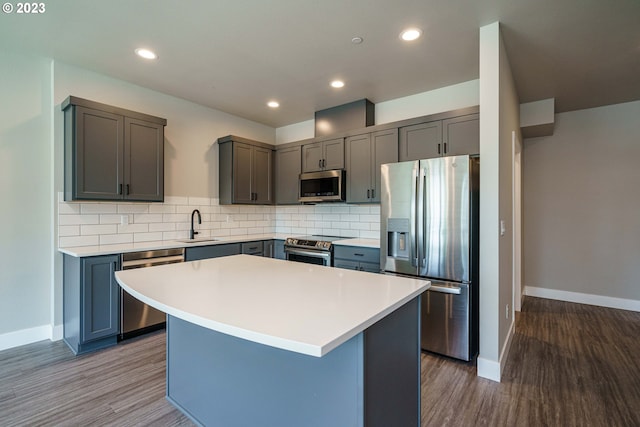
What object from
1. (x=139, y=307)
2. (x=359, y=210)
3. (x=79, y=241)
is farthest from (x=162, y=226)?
(x=359, y=210)

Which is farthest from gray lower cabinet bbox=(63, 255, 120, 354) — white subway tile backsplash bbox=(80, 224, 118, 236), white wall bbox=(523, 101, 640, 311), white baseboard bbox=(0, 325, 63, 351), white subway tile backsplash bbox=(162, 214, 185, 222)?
white wall bbox=(523, 101, 640, 311)

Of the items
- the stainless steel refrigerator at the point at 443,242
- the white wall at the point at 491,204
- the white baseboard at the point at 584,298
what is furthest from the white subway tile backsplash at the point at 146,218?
the white baseboard at the point at 584,298

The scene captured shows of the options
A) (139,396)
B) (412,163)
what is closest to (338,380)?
(139,396)

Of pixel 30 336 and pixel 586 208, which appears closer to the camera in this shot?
pixel 30 336

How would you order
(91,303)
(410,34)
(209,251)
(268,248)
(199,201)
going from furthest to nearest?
Result: (268,248) → (199,201) → (209,251) → (91,303) → (410,34)

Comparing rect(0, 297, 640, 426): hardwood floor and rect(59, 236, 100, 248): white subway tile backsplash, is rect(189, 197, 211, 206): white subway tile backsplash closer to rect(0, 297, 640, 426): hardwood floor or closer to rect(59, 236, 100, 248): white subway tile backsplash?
rect(59, 236, 100, 248): white subway tile backsplash

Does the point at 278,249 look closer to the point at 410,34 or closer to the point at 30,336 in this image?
the point at 30,336

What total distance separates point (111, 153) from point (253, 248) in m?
1.89

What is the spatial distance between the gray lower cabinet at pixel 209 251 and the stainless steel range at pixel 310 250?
2.15 feet

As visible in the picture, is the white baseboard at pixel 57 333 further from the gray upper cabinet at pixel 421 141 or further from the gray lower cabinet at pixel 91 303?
the gray upper cabinet at pixel 421 141

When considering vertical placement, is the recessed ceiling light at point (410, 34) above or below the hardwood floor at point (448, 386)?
above

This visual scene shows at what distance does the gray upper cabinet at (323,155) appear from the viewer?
4.01 metres

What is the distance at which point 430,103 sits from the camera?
364 cm

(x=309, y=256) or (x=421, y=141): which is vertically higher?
(x=421, y=141)
